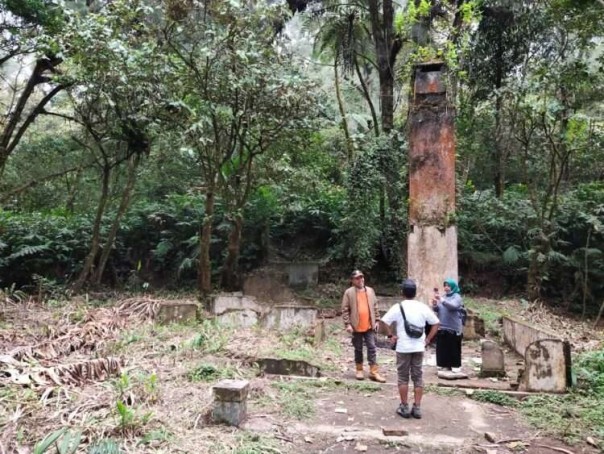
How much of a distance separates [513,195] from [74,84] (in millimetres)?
11881

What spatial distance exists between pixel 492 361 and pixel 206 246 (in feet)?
21.9

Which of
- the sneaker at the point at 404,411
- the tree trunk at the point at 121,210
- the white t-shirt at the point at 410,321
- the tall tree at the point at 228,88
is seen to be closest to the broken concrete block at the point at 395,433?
the sneaker at the point at 404,411

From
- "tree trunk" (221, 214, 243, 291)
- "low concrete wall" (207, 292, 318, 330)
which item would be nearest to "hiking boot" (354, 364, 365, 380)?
"low concrete wall" (207, 292, 318, 330)

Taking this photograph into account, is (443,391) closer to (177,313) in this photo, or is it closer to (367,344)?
(367,344)

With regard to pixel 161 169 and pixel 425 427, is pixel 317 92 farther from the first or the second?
pixel 425 427

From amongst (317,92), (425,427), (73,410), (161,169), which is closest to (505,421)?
(425,427)

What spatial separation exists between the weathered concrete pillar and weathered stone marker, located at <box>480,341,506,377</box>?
7.10ft

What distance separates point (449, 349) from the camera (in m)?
7.45

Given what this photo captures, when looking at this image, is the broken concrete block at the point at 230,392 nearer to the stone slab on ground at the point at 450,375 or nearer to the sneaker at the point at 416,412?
the sneaker at the point at 416,412

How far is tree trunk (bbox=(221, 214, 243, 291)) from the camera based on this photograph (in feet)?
41.4

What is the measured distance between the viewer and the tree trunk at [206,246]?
11.4 m

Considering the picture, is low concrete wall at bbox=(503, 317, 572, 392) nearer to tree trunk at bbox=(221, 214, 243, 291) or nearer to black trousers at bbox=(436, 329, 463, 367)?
black trousers at bbox=(436, 329, 463, 367)

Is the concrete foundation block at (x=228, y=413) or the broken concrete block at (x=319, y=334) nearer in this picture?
the concrete foundation block at (x=228, y=413)

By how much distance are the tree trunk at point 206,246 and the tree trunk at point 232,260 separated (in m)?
0.76
